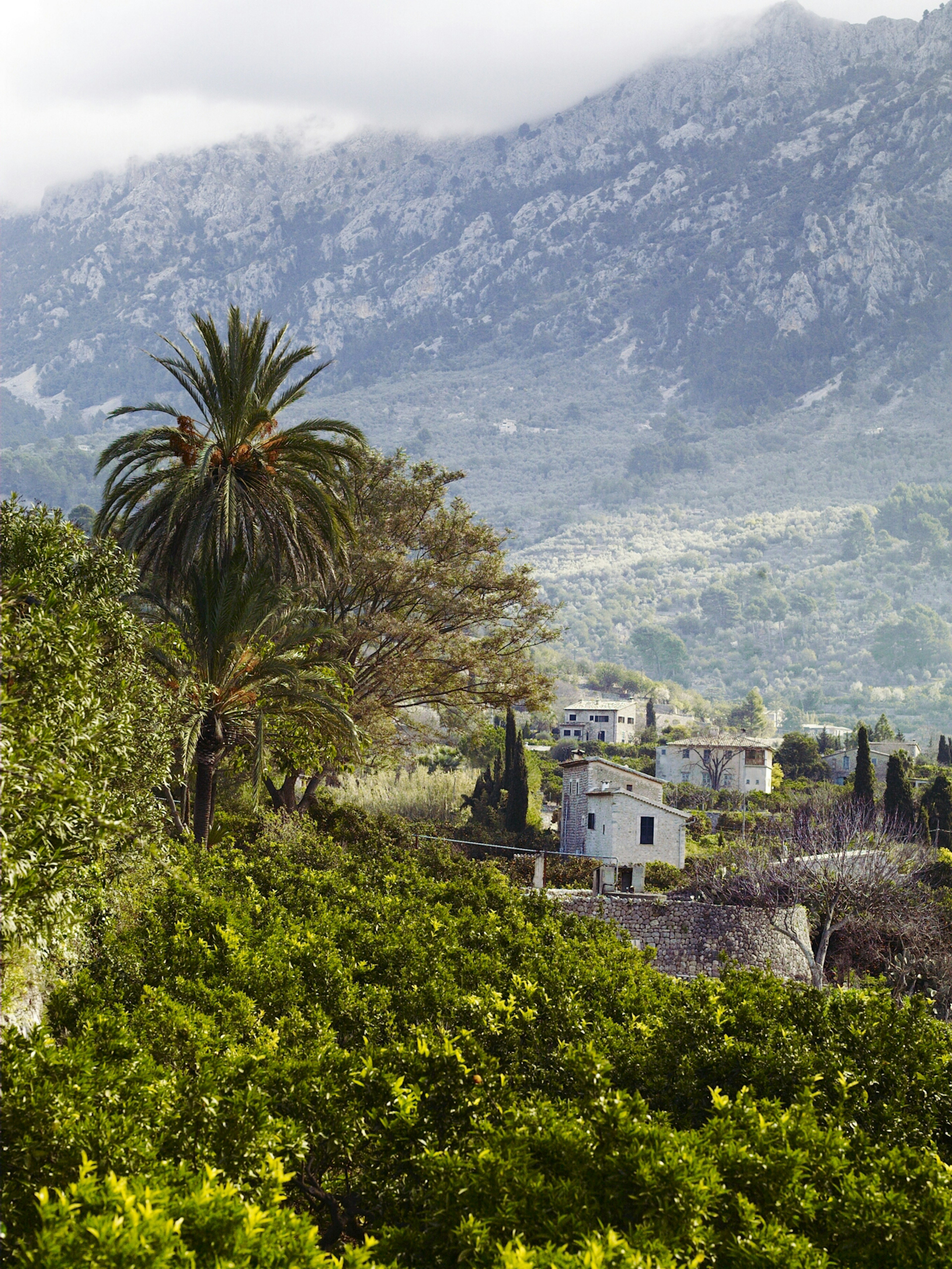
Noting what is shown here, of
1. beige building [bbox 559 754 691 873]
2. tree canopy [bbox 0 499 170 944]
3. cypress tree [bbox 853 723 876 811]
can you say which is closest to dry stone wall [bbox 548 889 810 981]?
beige building [bbox 559 754 691 873]

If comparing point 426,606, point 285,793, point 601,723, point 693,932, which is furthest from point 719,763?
point 285,793

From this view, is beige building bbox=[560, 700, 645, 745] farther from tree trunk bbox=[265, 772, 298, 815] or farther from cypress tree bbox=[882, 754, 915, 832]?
tree trunk bbox=[265, 772, 298, 815]

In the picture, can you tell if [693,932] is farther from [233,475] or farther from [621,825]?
[233,475]

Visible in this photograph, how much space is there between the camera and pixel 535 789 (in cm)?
4184

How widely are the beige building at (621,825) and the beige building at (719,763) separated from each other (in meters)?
24.9

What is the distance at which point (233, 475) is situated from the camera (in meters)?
16.7

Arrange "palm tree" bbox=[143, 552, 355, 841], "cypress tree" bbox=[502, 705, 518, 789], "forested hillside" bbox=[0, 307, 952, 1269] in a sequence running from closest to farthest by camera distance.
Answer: "forested hillside" bbox=[0, 307, 952, 1269]
"palm tree" bbox=[143, 552, 355, 841]
"cypress tree" bbox=[502, 705, 518, 789]

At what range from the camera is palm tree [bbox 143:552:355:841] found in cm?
1634

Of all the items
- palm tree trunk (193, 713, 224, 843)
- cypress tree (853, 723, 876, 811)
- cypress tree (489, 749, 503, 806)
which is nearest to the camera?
palm tree trunk (193, 713, 224, 843)

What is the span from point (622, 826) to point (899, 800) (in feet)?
41.2

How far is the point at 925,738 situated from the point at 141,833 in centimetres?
15435

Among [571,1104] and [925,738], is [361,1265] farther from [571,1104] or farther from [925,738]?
[925,738]

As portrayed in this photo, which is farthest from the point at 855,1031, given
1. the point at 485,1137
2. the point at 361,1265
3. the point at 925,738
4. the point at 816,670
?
the point at 816,670

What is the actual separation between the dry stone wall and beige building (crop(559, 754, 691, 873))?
6475 millimetres
